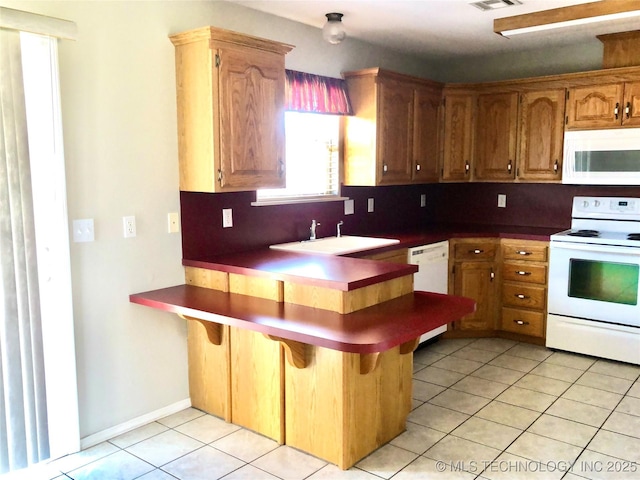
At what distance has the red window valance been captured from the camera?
12.4ft

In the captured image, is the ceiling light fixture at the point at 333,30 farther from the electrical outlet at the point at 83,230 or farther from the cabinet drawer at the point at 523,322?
the cabinet drawer at the point at 523,322

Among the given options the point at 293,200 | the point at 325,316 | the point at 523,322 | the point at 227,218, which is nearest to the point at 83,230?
the point at 227,218

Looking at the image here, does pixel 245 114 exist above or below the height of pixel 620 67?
below

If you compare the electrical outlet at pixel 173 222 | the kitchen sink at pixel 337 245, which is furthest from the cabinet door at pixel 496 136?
the electrical outlet at pixel 173 222

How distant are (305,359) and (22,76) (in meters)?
1.85

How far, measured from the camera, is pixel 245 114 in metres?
3.14

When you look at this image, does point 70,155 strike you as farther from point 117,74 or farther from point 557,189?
point 557,189

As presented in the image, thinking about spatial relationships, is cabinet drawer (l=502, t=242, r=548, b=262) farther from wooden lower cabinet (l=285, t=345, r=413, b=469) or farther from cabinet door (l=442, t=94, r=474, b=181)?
wooden lower cabinet (l=285, t=345, r=413, b=469)

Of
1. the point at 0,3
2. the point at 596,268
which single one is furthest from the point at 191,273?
the point at 596,268

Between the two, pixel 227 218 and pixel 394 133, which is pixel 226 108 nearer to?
pixel 227 218

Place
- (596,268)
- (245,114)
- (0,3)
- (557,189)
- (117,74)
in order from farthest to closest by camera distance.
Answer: (557,189) → (596,268) → (245,114) → (117,74) → (0,3)

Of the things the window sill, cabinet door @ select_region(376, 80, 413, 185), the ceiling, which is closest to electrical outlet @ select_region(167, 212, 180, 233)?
the window sill

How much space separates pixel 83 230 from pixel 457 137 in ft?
11.1

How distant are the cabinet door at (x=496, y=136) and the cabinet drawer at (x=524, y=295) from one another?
990 mm
